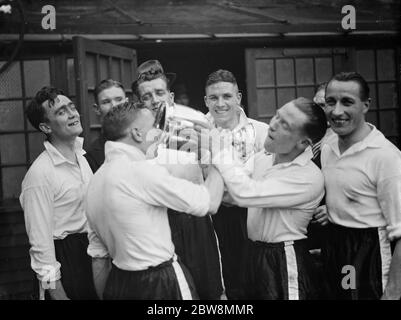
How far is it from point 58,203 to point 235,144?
93cm

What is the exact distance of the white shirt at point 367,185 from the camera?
221 centimetres

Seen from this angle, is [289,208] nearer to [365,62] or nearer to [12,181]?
[365,62]

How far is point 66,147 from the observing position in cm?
276

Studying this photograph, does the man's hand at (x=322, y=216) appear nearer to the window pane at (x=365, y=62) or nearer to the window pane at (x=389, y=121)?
the window pane at (x=389, y=121)

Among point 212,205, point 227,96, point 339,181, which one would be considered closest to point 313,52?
point 227,96

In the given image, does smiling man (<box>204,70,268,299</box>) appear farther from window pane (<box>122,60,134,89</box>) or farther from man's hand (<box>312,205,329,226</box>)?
window pane (<box>122,60,134,89</box>)

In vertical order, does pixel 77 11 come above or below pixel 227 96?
above

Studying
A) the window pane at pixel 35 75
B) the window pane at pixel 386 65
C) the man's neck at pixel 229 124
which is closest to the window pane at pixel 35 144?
the window pane at pixel 35 75

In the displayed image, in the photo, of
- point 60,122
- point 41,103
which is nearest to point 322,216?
point 60,122

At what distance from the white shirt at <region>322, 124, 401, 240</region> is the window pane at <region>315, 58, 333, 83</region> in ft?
6.10

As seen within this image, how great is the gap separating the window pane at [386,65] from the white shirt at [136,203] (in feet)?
7.98

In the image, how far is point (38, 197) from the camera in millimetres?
2525
